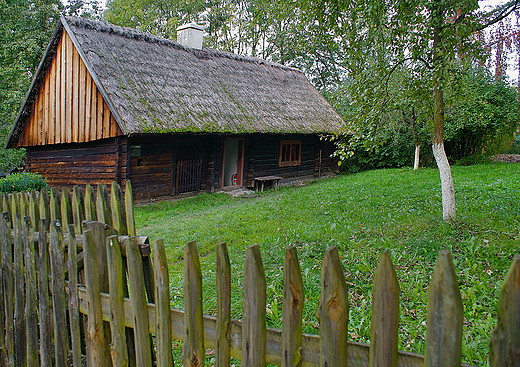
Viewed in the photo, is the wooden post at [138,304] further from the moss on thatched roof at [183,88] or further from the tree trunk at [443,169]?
the moss on thatched roof at [183,88]

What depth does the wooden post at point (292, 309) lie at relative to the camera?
51.1 inches

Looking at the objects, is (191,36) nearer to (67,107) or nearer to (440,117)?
(67,107)

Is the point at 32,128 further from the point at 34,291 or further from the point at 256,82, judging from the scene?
the point at 34,291

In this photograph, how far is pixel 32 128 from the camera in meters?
12.4

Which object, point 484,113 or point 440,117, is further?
point 484,113

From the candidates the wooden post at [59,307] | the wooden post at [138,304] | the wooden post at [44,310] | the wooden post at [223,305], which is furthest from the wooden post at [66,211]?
the wooden post at [223,305]

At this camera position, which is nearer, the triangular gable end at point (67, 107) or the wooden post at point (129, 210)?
the wooden post at point (129, 210)

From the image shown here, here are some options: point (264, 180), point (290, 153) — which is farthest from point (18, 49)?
point (290, 153)

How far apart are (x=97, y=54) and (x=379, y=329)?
11164mm

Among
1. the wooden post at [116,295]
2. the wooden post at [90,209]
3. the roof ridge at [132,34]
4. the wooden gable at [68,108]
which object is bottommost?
the wooden post at [116,295]

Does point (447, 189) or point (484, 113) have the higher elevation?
point (484, 113)

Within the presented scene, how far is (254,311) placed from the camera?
4.64 feet

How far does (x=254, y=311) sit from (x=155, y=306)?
1.74 ft

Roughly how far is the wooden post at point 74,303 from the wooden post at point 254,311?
106 cm
